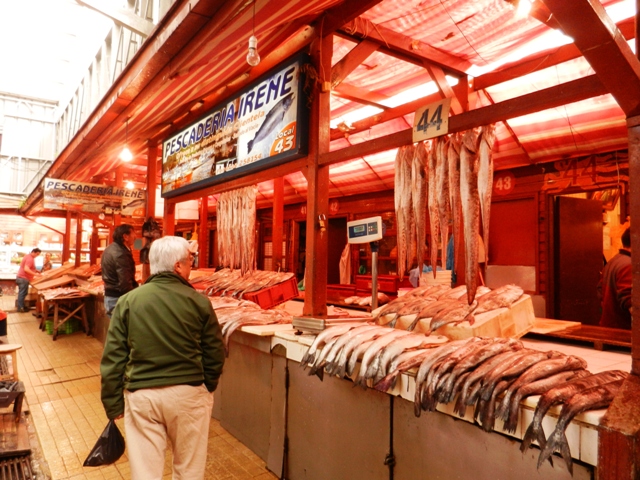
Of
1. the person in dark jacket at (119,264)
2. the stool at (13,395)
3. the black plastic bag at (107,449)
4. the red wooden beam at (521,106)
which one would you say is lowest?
the stool at (13,395)

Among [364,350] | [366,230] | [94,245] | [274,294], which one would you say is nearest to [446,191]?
[366,230]

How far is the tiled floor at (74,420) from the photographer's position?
4.52 meters

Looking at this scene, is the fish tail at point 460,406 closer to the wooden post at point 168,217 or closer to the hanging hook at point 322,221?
the hanging hook at point 322,221

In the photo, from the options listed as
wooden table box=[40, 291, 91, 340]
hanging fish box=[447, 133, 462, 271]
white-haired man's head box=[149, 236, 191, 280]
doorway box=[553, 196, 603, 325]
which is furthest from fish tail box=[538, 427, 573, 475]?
wooden table box=[40, 291, 91, 340]

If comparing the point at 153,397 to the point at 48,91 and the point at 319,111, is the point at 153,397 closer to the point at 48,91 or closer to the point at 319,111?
the point at 319,111

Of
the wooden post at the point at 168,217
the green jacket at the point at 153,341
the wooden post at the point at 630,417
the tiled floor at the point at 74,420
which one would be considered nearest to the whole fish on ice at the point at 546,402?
the wooden post at the point at 630,417

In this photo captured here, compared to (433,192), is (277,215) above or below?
above

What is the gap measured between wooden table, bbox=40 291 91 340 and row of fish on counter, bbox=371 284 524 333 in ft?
34.5

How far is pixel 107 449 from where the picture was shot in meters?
3.15

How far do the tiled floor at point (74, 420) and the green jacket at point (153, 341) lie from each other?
1.91 metres

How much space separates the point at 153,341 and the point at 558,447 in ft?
8.55

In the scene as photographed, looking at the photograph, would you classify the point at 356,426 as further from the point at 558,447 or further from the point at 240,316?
the point at 240,316

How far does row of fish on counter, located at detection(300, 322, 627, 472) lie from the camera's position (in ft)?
7.14

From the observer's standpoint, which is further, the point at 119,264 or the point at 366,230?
the point at 119,264
